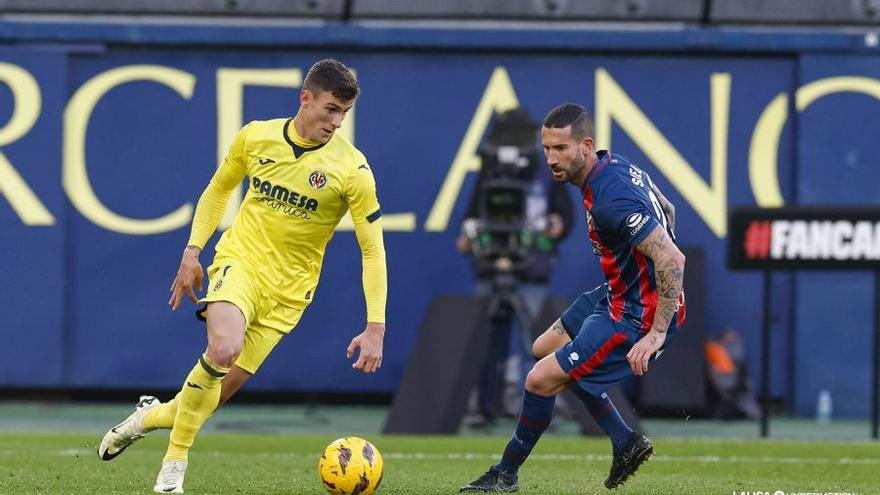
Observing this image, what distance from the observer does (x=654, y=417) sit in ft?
47.0

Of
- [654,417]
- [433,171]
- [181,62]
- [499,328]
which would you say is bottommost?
[654,417]

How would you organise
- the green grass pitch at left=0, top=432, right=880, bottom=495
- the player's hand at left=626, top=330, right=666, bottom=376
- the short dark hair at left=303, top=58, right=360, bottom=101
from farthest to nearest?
the green grass pitch at left=0, top=432, right=880, bottom=495 → the short dark hair at left=303, top=58, right=360, bottom=101 → the player's hand at left=626, top=330, right=666, bottom=376

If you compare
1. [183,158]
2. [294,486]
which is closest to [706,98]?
[183,158]

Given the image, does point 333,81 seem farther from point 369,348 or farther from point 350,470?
point 350,470

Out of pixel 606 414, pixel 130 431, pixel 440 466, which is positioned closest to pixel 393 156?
pixel 440 466

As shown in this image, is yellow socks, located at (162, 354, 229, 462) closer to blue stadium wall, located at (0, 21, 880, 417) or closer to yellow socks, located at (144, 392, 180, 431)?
yellow socks, located at (144, 392, 180, 431)

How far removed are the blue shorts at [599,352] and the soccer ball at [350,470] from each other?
1.07 m

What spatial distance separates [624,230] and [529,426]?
117 cm

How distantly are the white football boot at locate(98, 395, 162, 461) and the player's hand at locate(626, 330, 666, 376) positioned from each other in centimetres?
247

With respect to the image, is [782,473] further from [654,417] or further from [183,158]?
[183,158]

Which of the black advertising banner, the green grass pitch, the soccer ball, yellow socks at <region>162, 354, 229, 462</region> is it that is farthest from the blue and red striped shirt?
the black advertising banner

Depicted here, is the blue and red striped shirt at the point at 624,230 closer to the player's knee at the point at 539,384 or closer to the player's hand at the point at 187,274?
the player's knee at the point at 539,384

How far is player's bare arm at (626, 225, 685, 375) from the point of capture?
729 cm

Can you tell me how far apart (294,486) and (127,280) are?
6.87m
